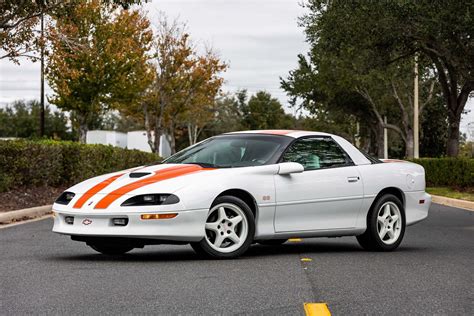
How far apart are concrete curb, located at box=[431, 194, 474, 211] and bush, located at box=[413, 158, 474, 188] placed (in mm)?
3097

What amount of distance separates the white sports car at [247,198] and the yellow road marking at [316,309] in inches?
98.2

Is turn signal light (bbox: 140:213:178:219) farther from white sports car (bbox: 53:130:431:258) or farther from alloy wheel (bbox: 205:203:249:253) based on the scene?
alloy wheel (bbox: 205:203:249:253)

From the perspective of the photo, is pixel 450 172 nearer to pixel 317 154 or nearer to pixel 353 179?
pixel 353 179

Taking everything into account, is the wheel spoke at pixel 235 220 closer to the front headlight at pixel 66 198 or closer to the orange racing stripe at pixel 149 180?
the orange racing stripe at pixel 149 180

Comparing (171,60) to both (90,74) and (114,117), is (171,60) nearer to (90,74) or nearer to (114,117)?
(90,74)

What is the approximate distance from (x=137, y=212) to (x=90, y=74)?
31.2 m

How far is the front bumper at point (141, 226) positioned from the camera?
27.7 ft

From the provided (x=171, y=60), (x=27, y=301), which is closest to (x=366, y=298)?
(x=27, y=301)

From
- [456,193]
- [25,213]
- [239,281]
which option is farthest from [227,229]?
[456,193]

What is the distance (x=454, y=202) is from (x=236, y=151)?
14812 millimetres

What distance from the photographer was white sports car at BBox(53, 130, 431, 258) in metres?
8.53

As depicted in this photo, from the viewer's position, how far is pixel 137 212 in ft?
27.7

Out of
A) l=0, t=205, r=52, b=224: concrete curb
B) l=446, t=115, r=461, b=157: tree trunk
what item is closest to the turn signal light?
l=0, t=205, r=52, b=224: concrete curb

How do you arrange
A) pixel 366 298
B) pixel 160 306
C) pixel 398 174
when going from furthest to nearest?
pixel 398 174 < pixel 366 298 < pixel 160 306
